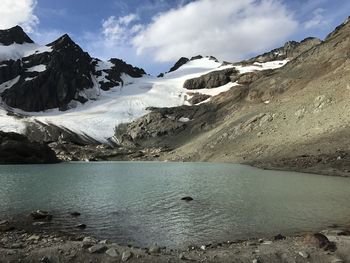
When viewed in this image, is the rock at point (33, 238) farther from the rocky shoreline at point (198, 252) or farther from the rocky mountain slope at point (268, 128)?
the rocky mountain slope at point (268, 128)

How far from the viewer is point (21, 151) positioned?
417 feet

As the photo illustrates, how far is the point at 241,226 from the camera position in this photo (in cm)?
2381

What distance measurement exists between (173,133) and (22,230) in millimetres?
152776

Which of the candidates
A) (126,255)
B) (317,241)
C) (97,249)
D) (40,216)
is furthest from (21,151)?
(317,241)

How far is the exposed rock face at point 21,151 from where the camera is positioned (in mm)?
121312

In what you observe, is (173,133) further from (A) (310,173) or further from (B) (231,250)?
(B) (231,250)

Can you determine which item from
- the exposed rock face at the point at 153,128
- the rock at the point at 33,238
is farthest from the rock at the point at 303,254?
the exposed rock face at the point at 153,128

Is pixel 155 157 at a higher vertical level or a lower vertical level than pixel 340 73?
lower

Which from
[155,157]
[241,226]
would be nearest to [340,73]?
[155,157]

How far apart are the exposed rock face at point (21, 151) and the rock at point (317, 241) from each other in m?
115

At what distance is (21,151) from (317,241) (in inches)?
4806

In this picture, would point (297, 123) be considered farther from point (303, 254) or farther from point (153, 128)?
point (153, 128)

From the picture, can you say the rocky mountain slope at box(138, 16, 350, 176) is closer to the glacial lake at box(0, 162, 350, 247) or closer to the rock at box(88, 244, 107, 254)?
the glacial lake at box(0, 162, 350, 247)

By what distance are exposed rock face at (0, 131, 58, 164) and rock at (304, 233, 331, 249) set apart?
115013mm
